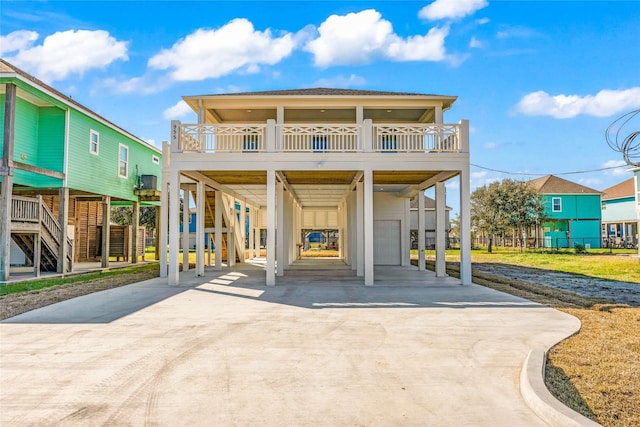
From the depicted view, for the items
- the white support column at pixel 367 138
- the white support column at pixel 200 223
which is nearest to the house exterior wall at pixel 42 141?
the white support column at pixel 200 223

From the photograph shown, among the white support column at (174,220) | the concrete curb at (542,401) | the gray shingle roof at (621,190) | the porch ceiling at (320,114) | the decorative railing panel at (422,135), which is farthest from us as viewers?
the gray shingle roof at (621,190)

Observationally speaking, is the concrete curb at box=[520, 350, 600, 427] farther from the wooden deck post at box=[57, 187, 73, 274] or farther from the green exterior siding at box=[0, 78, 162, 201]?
the wooden deck post at box=[57, 187, 73, 274]

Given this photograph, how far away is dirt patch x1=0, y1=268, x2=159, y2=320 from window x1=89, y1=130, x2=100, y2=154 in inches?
255

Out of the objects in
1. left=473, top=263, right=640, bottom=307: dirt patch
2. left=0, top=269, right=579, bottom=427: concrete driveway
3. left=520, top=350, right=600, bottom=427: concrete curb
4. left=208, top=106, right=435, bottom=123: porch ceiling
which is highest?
left=208, top=106, right=435, bottom=123: porch ceiling

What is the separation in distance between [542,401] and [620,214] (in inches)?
1888

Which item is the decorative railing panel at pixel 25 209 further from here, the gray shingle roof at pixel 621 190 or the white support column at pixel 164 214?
the gray shingle roof at pixel 621 190

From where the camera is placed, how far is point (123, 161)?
20109mm

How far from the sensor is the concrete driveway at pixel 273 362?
11.6 ft

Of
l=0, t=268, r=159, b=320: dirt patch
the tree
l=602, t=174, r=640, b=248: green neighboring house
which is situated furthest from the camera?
l=602, t=174, r=640, b=248: green neighboring house

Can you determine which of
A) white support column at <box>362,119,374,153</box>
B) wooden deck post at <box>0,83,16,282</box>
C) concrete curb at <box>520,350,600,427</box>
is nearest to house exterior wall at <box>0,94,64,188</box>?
wooden deck post at <box>0,83,16,282</box>

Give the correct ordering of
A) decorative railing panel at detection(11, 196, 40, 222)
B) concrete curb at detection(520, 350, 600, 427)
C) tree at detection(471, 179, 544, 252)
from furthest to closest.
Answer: tree at detection(471, 179, 544, 252), decorative railing panel at detection(11, 196, 40, 222), concrete curb at detection(520, 350, 600, 427)

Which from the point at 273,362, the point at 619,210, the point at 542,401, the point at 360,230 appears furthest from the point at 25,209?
the point at 619,210

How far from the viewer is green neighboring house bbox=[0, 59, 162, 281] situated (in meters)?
12.7

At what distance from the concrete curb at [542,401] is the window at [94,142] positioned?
17636 mm
